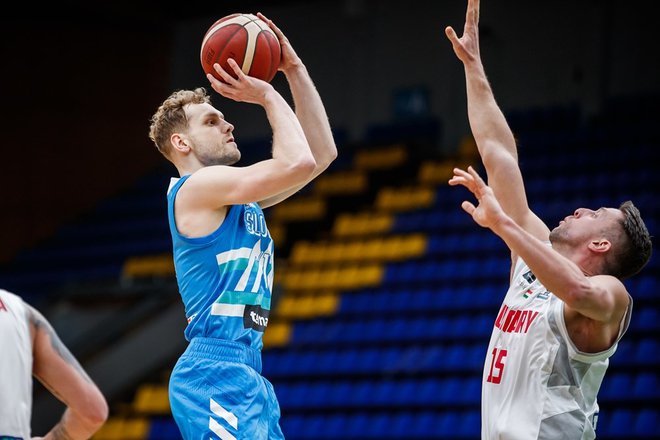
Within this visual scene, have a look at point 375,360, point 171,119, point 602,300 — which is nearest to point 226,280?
point 171,119

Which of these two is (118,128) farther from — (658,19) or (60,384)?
(60,384)

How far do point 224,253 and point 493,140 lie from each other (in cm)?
124

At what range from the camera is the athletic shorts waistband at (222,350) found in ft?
11.6

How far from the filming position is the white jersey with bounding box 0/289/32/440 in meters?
3.76

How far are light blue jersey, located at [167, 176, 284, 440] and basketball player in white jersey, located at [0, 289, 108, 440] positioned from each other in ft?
1.99

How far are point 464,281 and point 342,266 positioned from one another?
6.15 feet

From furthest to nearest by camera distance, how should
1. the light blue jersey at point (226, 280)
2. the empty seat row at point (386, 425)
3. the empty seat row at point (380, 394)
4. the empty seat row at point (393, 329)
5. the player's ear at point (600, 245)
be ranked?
1. the empty seat row at point (393, 329)
2. the empty seat row at point (380, 394)
3. the empty seat row at point (386, 425)
4. the player's ear at point (600, 245)
5. the light blue jersey at point (226, 280)

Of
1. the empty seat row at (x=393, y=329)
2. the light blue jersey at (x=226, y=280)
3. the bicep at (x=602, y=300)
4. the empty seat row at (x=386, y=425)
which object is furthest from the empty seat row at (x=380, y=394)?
the light blue jersey at (x=226, y=280)

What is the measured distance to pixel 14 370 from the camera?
12.5ft

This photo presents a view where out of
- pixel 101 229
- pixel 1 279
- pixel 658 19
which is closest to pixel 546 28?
pixel 658 19

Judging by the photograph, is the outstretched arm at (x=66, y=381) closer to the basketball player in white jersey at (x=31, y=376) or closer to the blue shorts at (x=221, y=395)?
the basketball player in white jersey at (x=31, y=376)

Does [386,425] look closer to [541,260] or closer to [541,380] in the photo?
[541,380]

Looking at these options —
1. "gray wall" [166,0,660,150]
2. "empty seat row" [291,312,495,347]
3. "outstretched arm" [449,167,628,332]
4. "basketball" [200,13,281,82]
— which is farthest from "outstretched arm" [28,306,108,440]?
"gray wall" [166,0,660,150]

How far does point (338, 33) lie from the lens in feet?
51.8
